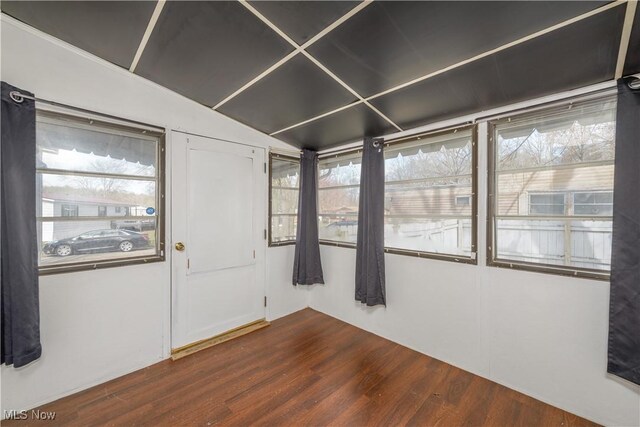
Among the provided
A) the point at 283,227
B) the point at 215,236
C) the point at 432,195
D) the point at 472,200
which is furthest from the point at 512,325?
the point at 215,236

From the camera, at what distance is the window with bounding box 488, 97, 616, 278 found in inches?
65.4

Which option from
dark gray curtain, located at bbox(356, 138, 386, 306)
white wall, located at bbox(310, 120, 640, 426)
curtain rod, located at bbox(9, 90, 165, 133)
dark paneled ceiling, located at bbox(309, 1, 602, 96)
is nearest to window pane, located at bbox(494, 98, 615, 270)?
white wall, located at bbox(310, 120, 640, 426)

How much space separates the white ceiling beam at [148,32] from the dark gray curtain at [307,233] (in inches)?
72.0

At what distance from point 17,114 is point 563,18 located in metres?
3.02

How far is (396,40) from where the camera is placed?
137cm

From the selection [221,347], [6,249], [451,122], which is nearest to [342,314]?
[221,347]

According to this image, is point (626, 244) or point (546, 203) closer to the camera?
point (626, 244)

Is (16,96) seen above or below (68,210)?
above

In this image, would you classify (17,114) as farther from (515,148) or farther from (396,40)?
(515,148)

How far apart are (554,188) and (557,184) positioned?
0.03m

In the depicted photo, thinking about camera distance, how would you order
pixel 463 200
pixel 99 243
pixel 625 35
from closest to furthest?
pixel 625 35 → pixel 99 243 → pixel 463 200

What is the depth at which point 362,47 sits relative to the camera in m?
1.45

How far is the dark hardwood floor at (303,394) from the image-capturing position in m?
1.66

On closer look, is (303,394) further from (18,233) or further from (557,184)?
(557,184)
